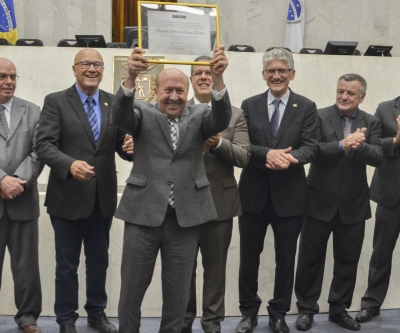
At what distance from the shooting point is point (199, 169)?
3.55 meters

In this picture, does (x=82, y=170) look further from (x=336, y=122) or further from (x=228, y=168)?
(x=336, y=122)

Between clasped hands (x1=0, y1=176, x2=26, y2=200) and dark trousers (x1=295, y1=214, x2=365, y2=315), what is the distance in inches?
70.7

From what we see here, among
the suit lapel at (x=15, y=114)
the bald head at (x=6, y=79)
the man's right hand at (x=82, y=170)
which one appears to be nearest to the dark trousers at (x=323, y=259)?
the man's right hand at (x=82, y=170)

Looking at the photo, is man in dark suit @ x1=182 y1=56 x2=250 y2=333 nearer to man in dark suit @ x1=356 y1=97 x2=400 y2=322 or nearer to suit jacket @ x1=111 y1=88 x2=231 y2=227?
suit jacket @ x1=111 y1=88 x2=231 y2=227

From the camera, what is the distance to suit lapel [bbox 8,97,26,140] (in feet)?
13.6

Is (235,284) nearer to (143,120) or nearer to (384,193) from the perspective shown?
(384,193)

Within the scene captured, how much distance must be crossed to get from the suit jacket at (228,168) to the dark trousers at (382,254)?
3.90ft

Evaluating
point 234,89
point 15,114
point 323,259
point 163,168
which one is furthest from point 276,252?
point 234,89

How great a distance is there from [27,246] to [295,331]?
175 cm

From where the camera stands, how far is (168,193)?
3.43m

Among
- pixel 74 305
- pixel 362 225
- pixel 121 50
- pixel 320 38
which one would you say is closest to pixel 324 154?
pixel 362 225

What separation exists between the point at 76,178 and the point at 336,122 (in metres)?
1.67

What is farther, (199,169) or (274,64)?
(274,64)

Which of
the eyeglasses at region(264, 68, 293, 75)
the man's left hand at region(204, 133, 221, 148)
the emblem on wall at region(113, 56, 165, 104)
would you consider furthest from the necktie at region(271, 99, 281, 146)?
the emblem on wall at region(113, 56, 165, 104)
